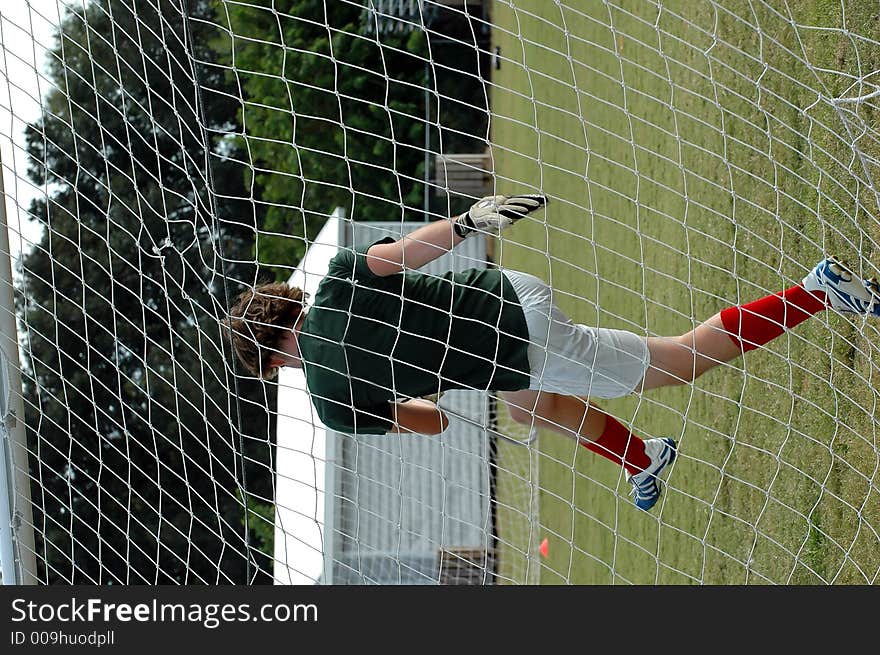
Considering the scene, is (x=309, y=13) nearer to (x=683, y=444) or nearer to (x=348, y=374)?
(x=683, y=444)

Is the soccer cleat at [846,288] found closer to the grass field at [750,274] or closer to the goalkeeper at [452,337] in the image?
the goalkeeper at [452,337]

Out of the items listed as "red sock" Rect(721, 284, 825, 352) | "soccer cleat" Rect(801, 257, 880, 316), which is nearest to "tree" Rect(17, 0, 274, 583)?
"red sock" Rect(721, 284, 825, 352)

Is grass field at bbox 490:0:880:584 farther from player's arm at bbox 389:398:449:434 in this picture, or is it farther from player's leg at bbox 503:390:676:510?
player's arm at bbox 389:398:449:434

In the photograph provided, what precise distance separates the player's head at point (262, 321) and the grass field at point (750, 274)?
812 millimetres

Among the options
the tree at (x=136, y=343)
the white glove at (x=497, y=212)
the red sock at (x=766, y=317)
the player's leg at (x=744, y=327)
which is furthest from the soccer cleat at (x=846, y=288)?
the tree at (x=136, y=343)

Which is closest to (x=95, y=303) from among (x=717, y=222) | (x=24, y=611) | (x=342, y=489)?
(x=342, y=489)

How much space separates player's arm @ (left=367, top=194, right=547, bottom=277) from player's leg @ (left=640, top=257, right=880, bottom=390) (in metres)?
0.65

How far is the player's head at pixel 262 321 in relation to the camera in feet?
10.0

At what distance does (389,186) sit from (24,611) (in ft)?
48.9

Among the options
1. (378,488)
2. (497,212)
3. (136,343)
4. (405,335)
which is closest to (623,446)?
(405,335)

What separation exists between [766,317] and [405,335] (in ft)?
3.52

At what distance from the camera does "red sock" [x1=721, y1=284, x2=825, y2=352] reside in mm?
3086

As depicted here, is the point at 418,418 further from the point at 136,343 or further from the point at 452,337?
the point at 136,343

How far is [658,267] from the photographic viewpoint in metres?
5.82
